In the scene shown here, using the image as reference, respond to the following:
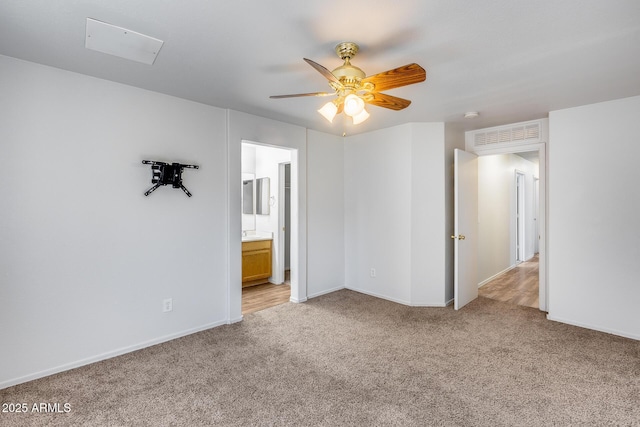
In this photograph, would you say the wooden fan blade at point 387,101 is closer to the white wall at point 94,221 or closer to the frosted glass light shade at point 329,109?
the frosted glass light shade at point 329,109

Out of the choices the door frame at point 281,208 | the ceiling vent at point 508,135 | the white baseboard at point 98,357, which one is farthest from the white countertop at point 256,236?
the ceiling vent at point 508,135

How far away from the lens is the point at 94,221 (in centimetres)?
263

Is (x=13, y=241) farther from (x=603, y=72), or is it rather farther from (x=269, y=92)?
(x=603, y=72)

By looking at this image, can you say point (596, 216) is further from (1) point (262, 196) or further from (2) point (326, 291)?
(1) point (262, 196)

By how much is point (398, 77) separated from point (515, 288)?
4303 millimetres

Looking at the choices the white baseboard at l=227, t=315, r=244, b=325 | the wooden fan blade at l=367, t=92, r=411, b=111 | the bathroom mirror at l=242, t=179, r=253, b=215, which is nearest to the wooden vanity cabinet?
the bathroom mirror at l=242, t=179, r=253, b=215

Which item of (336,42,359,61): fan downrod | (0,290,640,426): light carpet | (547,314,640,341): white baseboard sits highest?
(336,42,359,61): fan downrod

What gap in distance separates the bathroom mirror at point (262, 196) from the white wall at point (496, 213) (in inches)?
134

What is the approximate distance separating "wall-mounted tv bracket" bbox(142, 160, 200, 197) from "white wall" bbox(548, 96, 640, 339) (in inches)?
154

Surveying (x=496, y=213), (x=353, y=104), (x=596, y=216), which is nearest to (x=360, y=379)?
(x=353, y=104)

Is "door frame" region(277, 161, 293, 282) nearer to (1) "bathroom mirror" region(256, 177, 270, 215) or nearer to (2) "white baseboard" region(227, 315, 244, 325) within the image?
(1) "bathroom mirror" region(256, 177, 270, 215)

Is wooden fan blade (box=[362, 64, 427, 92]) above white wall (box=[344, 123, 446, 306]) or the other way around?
above

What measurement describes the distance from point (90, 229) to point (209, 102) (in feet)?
5.23

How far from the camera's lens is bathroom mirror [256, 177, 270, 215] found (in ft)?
17.4
